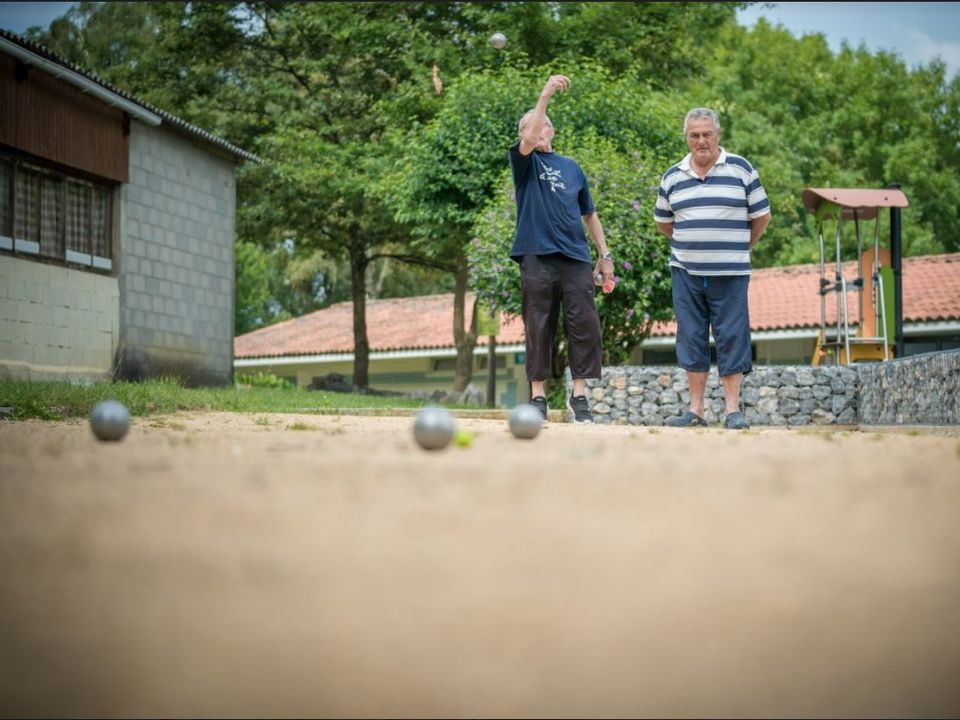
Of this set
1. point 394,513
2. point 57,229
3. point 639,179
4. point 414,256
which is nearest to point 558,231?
point 394,513

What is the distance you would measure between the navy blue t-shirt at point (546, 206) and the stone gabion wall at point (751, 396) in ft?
→ 12.7

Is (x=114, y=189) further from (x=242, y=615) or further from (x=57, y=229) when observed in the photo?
(x=242, y=615)

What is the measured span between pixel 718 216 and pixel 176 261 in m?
11.4

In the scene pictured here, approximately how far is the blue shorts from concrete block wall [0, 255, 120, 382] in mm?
8789

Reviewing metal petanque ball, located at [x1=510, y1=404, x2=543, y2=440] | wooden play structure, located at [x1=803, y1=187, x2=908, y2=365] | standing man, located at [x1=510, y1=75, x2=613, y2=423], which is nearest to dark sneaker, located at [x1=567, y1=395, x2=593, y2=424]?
standing man, located at [x1=510, y1=75, x2=613, y2=423]

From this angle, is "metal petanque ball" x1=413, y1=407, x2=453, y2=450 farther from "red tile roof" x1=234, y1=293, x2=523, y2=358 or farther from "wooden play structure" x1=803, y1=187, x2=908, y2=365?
"red tile roof" x1=234, y1=293, x2=523, y2=358

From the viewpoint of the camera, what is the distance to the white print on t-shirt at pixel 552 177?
269 inches

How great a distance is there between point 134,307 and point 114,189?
1639 millimetres

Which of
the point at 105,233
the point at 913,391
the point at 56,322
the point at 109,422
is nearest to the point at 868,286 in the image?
the point at 913,391

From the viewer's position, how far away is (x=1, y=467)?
315cm

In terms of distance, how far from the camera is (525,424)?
481 cm

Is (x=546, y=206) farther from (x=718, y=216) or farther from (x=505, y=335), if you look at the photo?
(x=505, y=335)

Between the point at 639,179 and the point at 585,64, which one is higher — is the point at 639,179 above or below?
below

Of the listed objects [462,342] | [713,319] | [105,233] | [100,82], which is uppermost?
[100,82]
